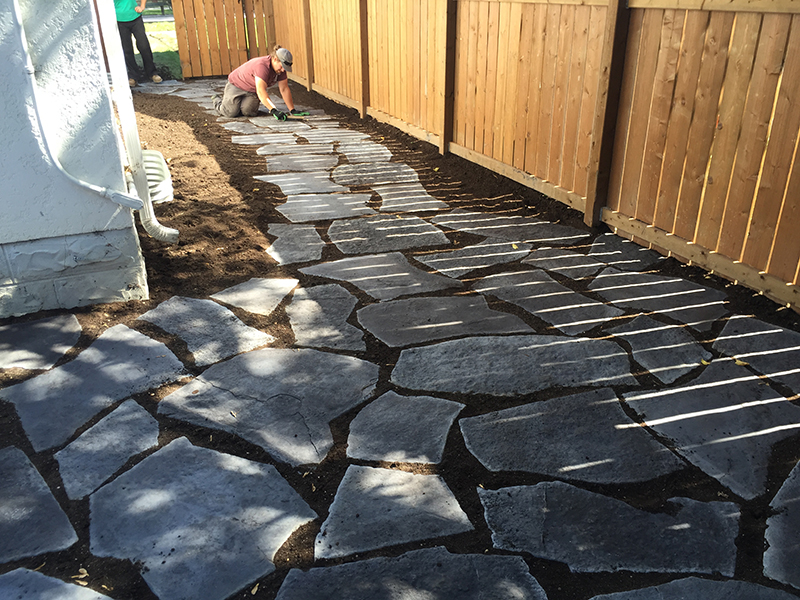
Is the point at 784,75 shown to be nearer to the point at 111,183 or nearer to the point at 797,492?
the point at 797,492

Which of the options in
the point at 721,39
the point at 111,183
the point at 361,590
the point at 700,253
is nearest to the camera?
the point at 361,590

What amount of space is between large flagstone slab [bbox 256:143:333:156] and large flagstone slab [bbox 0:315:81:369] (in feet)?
13.0

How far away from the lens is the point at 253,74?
27.6 ft

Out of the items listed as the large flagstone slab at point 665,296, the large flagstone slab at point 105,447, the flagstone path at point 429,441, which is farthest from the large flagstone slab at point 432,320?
the large flagstone slab at point 105,447

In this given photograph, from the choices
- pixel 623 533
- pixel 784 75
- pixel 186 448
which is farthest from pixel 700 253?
pixel 186 448

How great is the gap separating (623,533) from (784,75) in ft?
8.07

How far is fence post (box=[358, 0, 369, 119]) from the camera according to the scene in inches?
311

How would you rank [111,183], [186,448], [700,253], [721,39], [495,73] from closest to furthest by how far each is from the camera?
[186,448]
[111,183]
[721,39]
[700,253]
[495,73]

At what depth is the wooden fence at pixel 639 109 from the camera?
3.23m

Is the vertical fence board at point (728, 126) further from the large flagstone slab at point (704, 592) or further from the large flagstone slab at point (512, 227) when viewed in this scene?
the large flagstone slab at point (704, 592)

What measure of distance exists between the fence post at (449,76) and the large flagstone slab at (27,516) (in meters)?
5.08

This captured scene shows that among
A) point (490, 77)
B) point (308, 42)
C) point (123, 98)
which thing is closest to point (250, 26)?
point (308, 42)

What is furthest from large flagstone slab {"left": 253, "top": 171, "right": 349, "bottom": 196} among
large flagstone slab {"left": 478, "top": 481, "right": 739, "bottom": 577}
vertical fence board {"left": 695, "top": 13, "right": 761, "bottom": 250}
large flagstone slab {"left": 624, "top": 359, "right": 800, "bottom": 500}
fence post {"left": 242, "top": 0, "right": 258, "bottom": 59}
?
fence post {"left": 242, "top": 0, "right": 258, "bottom": 59}

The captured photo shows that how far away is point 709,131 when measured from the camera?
356 cm
